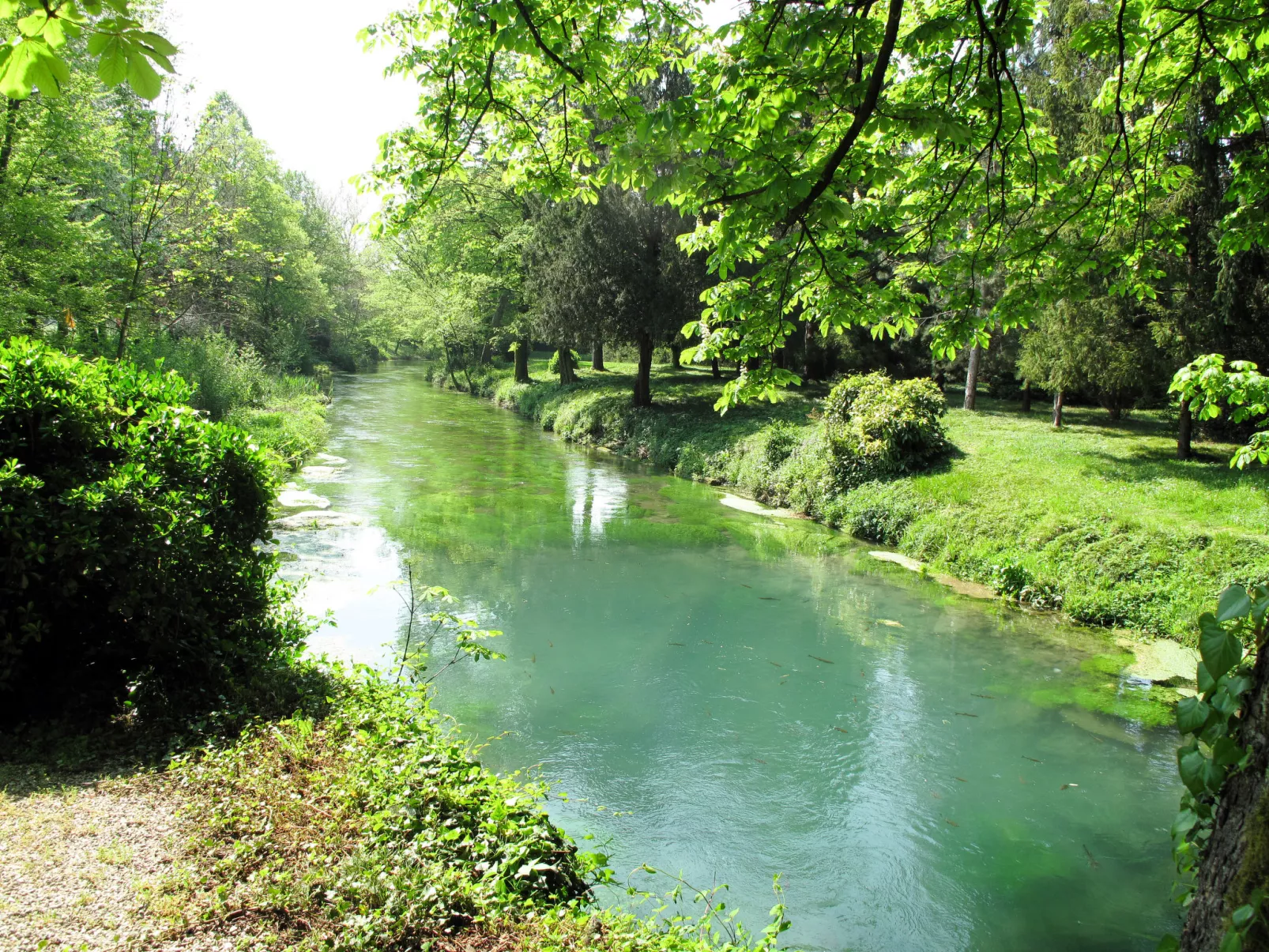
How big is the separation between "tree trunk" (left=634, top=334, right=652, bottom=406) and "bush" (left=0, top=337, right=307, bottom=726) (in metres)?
18.5

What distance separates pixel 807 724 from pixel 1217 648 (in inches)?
190

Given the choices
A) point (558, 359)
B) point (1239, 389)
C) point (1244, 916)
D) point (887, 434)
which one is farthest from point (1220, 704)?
point (558, 359)

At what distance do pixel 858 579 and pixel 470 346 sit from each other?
3103 centimetres

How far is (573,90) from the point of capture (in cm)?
585

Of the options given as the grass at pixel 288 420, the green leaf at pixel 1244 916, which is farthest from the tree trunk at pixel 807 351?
the green leaf at pixel 1244 916

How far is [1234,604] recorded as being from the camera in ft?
7.61

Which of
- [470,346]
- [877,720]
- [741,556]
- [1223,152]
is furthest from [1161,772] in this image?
[470,346]

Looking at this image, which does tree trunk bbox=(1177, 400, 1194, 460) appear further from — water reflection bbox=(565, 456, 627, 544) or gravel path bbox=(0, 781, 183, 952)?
gravel path bbox=(0, 781, 183, 952)

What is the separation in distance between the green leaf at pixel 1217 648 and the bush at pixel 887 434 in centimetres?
1203

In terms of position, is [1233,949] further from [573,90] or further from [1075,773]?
[573,90]

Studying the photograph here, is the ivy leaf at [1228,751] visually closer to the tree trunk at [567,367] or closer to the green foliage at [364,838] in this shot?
the green foliage at [364,838]

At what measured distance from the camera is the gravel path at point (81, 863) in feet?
9.14

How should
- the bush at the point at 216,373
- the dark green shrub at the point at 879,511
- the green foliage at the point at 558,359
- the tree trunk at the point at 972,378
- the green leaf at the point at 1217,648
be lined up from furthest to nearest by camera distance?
the green foliage at the point at 558,359
the tree trunk at the point at 972,378
the bush at the point at 216,373
the dark green shrub at the point at 879,511
the green leaf at the point at 1217,648

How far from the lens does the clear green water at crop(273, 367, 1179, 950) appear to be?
15.9 feet
